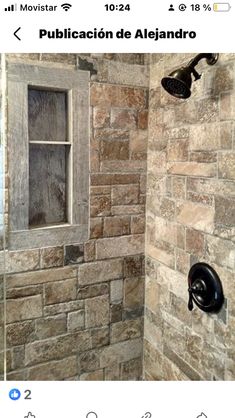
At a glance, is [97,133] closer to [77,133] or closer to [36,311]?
[77,133]

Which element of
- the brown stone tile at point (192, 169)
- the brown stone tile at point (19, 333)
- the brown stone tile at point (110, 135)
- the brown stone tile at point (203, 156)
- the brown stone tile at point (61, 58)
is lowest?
the brown stone tile at point (19, 333)

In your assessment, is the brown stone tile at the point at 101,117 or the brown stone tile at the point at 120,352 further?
the brown stone tile at the point at 120,352

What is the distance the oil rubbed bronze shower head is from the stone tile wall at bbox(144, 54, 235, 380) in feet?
0.19

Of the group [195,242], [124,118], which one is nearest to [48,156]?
[124,118]

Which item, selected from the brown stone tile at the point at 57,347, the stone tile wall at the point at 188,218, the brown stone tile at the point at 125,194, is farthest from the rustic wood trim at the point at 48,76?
the brown stone tile at the point at 57,347

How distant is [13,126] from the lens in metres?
1.33

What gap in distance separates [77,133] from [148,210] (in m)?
0.54

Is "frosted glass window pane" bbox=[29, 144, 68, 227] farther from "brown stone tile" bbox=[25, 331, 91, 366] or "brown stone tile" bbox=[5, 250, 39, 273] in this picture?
"brown stone tile" bbox=[25, 331, 91, 366]
